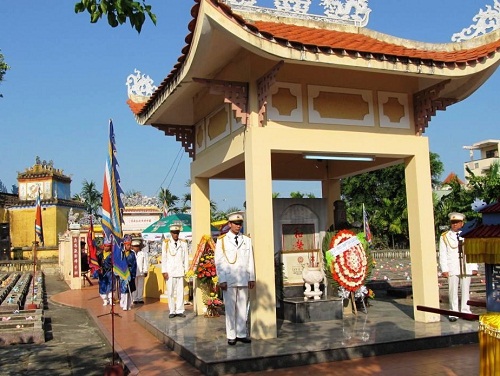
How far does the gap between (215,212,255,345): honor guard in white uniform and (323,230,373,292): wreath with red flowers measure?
7.55 feet

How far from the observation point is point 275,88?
7.90m

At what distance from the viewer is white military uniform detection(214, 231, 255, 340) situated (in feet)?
23.8

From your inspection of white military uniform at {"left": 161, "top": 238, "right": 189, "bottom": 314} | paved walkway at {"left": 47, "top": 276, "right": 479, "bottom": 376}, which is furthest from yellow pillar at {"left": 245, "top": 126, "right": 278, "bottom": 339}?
white military uniform at {"left": 161, "top": 238, "right": 189, "bottom": 314}

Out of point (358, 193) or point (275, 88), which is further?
point (358, 193)

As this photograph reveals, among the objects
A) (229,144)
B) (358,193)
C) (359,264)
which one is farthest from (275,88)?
(358,193)

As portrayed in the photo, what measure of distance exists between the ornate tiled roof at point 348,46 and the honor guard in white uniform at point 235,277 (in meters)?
2.61

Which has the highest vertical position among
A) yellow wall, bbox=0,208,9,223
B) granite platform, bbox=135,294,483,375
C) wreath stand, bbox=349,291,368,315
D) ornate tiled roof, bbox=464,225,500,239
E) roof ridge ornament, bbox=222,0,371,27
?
roof ridge ornament, bbox=222,0,371,27

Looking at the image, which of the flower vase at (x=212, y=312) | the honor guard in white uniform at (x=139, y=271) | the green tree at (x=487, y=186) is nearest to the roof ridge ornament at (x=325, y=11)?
the flower vase at (x=212, y=312)

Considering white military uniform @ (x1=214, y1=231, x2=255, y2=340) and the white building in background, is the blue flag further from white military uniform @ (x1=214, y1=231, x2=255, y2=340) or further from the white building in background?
the white building in background

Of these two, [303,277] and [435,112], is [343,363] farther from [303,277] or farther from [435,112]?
[435,112]

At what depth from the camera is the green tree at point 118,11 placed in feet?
14.2

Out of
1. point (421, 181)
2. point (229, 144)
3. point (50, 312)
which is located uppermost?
point (229, 144)

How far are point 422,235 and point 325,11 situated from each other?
14.3 ft

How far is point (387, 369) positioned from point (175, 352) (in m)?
3.08
